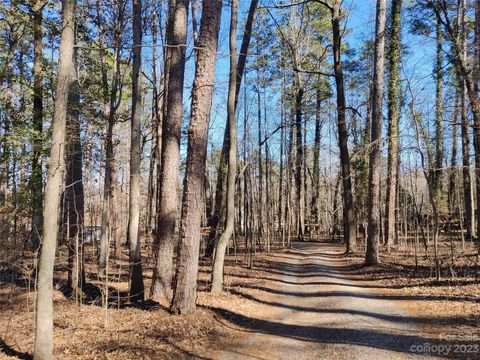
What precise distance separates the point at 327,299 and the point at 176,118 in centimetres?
563

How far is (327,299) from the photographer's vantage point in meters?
9.55

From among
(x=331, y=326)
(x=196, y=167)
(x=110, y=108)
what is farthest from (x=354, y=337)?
(x=110, y=108)

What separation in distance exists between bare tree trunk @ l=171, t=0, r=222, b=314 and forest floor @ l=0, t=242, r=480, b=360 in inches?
23.9

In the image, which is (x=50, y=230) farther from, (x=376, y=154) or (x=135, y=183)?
(x=376, y=154)

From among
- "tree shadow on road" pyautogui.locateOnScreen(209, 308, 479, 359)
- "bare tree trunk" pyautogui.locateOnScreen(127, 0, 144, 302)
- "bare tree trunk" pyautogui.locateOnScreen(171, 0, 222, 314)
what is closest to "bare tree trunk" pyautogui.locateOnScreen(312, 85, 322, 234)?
"bare tree trunk" pyautogui.locateOnScreen(127, 0, 144, 302)

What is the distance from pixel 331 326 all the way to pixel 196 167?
4.01 meters

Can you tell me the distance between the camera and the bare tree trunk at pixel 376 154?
1387 centimetres

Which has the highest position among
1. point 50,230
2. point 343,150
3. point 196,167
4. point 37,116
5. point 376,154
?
point 343,150

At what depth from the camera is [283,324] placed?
783 cm

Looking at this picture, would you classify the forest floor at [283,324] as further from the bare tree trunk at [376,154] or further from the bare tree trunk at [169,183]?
the bare tree trunk at [376,154]

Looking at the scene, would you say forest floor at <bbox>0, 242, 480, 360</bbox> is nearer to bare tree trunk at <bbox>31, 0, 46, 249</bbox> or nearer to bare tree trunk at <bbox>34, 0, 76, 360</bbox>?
bare tree trunk at <bbox>34, 0, 76, 360</bbox>

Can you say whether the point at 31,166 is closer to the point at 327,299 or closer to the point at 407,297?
the point at 327,299

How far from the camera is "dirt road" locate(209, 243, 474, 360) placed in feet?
19.5

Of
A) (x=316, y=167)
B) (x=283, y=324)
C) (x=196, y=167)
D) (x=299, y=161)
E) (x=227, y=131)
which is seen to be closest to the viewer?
(x=283, y=324)
